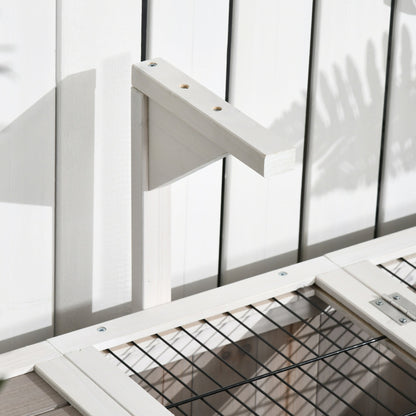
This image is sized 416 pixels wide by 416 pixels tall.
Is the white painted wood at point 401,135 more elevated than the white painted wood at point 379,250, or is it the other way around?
the white painted wood at point 401,135

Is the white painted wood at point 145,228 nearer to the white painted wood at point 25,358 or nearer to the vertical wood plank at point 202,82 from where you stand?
the vertical wood plank at point 202,82

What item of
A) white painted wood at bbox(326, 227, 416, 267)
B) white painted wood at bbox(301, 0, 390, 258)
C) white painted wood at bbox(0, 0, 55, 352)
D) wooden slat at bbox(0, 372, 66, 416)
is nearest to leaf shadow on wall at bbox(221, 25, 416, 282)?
white painted wood at bbox(301, 0, 390, 258)

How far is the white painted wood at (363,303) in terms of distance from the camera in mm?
1235

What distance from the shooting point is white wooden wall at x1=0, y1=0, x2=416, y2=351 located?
119 centimetres

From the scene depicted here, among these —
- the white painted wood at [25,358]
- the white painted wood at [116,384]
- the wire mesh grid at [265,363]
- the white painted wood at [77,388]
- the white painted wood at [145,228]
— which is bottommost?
the wire mesh grid at [265,363]

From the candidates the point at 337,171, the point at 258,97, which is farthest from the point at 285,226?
the point at 258,97

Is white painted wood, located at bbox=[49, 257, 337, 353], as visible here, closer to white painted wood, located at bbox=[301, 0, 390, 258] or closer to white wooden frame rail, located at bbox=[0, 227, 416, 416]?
white wooden frame rail, located at bbox=[0, 227, 416, 416]

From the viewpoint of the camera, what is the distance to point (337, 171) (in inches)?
60.5

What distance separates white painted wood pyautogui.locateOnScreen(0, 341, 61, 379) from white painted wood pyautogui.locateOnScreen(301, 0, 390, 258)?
526 millimetres

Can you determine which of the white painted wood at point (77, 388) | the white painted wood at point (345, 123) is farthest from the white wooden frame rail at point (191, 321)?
the white painted wood at point (345, 123)

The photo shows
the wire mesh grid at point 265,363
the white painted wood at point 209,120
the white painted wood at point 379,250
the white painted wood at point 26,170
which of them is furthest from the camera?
the white painted wood at point 379,250

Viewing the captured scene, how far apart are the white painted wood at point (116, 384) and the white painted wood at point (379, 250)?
1.38 ft

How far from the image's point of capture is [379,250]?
1.46m

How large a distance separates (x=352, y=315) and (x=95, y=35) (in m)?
0.50
